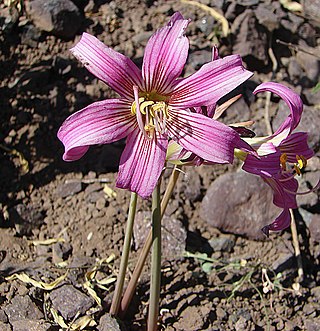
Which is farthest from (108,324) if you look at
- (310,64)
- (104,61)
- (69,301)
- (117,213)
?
(310,64)

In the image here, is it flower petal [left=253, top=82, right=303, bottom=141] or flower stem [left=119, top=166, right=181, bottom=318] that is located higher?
flower petal [left=253, top=82, right=303, bottom=141]

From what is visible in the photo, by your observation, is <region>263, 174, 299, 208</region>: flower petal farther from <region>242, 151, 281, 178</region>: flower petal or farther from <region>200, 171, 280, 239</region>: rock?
<region>200, 171, 280, 239</region>: rock

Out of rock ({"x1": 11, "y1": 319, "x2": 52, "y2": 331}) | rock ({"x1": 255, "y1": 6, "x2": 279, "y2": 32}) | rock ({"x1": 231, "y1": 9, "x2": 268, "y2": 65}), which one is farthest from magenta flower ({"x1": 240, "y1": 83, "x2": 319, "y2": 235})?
rock ({"x1": 255, "y1": 6, "x2": 279, "y2": 32})

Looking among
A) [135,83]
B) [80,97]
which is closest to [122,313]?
[135,83]

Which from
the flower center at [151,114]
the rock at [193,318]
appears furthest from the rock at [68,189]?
the flower center at [151,114]

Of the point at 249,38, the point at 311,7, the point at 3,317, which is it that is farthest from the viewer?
the point at 311,7

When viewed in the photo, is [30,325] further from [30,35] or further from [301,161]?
[30,35]

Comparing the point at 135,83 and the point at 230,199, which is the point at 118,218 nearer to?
the point at 230,199
